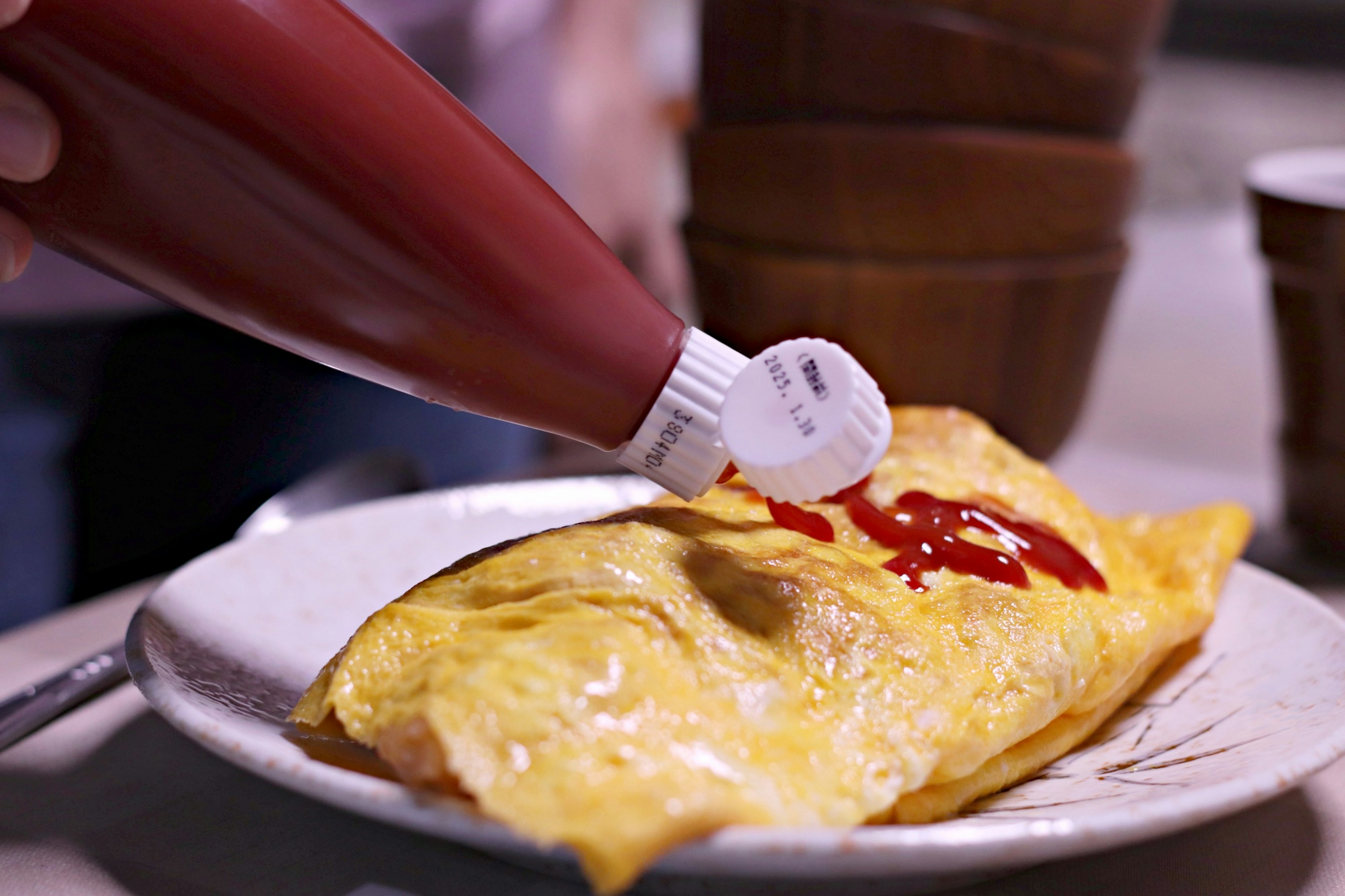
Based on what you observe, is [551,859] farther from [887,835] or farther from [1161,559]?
[1161,559]

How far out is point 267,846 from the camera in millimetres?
583

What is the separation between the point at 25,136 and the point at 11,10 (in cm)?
6

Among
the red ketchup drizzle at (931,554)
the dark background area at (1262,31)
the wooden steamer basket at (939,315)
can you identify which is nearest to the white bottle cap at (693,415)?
the red ketchup drizzle at (931,554)

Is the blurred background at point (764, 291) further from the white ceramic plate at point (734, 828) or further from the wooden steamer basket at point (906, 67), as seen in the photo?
the white ceramic plate at point (734, 828)

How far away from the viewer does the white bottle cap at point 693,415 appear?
1.99ft

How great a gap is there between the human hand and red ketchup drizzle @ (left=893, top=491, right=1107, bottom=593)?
0.49m

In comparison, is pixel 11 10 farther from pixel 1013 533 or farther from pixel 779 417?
pixel 1013 533

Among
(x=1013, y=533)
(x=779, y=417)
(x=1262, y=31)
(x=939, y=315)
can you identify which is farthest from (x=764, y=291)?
(x=1262, y=31)

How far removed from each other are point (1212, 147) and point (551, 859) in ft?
11.0

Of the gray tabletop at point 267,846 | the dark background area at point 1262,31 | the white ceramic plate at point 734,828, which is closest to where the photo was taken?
the white ceramic plate at point 734,828

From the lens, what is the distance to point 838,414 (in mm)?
552

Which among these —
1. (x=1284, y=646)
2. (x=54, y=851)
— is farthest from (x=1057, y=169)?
(x=54, y=851)

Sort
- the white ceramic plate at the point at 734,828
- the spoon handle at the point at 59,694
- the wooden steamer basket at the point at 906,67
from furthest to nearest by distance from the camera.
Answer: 1. the wooden steamer basket at the point at 906,67
2. the spoon handle at the point at 59,694
3. the white ceramic plate at the point at 734,828

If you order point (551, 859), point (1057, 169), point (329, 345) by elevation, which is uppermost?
point (1057, 169)
